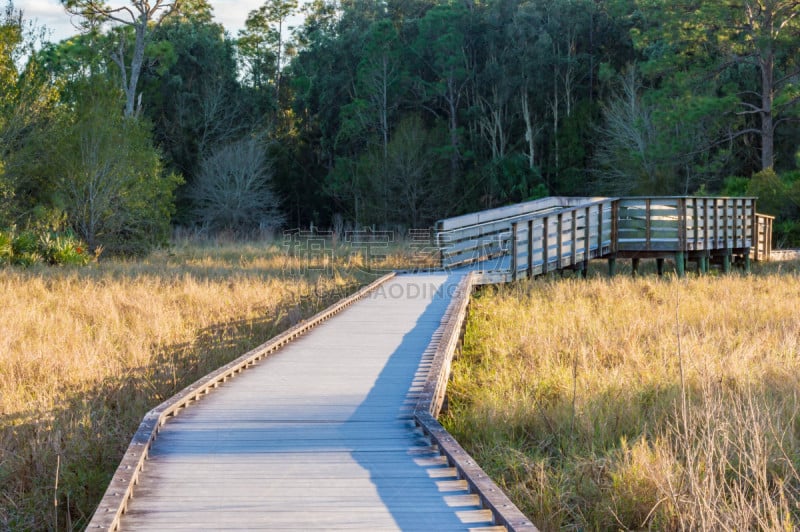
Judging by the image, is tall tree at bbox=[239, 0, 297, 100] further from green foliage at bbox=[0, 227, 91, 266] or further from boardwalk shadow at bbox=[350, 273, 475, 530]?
boardwalk shadow at bbox=[350, 273, 475, 530]

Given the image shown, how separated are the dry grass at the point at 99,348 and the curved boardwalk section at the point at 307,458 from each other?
2.60 ft

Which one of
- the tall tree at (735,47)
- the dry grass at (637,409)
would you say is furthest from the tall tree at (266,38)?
the dry grass at (637,409)

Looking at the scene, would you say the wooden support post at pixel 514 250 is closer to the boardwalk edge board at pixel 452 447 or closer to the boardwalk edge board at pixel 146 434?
the boardwalk edge board at pixel 452 447

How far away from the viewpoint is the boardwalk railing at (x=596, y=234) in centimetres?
1536

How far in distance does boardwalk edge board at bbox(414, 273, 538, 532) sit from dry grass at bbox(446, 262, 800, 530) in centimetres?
A: 36

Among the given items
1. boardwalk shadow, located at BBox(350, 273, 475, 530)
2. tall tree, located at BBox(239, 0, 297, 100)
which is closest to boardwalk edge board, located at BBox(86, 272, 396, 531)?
boardwalk shadow, located at BBox(350, 273, 475, 530)

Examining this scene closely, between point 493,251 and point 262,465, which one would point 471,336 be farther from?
point 493,251

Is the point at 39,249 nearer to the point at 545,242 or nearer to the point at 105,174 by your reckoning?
the point at 105,174

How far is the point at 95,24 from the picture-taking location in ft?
95.0

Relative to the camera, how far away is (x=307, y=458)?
502 centimetres

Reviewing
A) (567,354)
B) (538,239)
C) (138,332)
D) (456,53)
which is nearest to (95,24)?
(456,53)

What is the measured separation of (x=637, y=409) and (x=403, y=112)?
34.3 m

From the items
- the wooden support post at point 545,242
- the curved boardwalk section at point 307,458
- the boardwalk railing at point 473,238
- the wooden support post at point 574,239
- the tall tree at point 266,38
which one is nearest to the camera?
the curved boardwalk section at point 307,458

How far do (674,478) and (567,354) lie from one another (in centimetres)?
381
